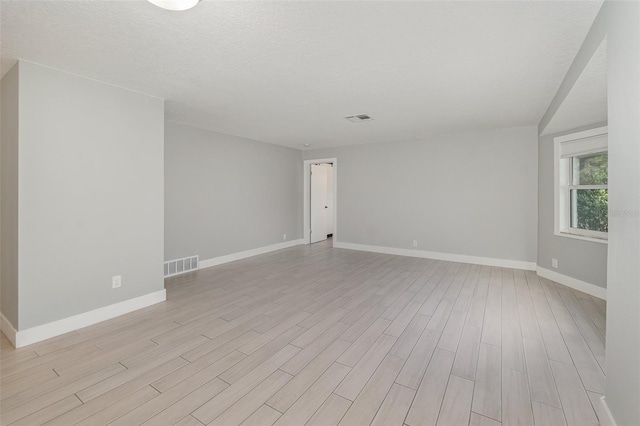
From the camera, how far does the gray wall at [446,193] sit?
4727 millimetres

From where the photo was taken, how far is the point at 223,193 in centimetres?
520

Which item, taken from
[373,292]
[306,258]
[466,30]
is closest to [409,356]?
[373,292]

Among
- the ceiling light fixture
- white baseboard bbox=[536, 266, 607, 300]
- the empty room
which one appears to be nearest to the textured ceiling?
the empty room

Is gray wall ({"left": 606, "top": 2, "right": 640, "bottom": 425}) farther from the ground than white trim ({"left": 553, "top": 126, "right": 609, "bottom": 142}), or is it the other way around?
white trim ({"left": 553, "top": 126, "right": 609, "bottom": 142})

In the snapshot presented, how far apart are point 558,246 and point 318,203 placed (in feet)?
16.9

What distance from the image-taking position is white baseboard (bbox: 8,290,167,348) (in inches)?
93.0

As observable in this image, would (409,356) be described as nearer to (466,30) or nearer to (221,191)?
(466,30)

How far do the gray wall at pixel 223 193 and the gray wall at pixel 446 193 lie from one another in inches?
55.8

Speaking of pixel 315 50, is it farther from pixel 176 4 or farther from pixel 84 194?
pixel 84 194

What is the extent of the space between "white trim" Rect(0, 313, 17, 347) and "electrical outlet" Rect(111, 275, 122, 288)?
0.75m

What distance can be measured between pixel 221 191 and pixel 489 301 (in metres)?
4.58

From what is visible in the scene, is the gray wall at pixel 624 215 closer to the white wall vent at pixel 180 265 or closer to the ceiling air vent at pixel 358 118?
the ceiling air vent at pixel 358 118

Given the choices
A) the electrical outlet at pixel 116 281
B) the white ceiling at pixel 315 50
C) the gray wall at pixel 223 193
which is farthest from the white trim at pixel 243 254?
the white ceiling at pixel 315 50

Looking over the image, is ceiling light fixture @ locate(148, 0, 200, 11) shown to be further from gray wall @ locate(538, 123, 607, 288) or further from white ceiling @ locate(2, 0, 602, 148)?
gray wall @ locate(538, 123, 607, 288)
